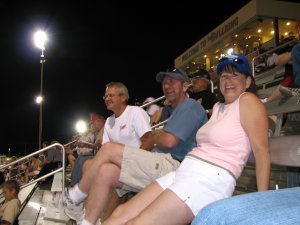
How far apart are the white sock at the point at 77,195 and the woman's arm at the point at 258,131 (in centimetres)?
180

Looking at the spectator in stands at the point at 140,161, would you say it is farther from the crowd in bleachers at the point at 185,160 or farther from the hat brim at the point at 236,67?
the hat brim at the point at 236,67

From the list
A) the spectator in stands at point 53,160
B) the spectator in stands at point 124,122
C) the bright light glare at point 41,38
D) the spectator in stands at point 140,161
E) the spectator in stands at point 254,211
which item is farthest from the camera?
the bright light glare at point 41,38

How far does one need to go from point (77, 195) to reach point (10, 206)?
302 centimetres

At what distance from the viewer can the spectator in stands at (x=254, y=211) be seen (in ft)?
2.75

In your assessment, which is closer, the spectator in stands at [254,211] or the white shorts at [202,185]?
the spectator in stands at [254,211]

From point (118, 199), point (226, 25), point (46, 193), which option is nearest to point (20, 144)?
point (226, 25)

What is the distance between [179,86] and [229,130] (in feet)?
4.63

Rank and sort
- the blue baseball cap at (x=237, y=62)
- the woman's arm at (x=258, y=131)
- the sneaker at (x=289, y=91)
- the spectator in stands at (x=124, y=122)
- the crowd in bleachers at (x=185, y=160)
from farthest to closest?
1. the spectator in stands at (x=124, y=122)
2. the sneaker at (x=289, y=91)
3. the blue baseball cap at (x=237, y=62)
4. the crowd in bleachers at (x=185, y=160)
5. the woman's arm at (x=258, y=131)

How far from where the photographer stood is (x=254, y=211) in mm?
875

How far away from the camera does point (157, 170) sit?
313 cm

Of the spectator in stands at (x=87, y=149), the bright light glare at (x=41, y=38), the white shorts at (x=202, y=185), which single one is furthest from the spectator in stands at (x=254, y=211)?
the bright light glare at (x=41, y=38)

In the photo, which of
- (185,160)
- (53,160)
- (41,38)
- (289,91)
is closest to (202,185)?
(185,160)

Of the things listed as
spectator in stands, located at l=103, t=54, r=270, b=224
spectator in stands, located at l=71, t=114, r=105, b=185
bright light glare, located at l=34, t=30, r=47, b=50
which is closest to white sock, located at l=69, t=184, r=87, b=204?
spectator in stands, located at l=103, t=54, r=270, b=224

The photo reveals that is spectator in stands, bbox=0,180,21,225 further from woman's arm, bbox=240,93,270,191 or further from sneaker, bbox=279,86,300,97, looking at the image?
woman's arm, bbox=240,93,270,191
